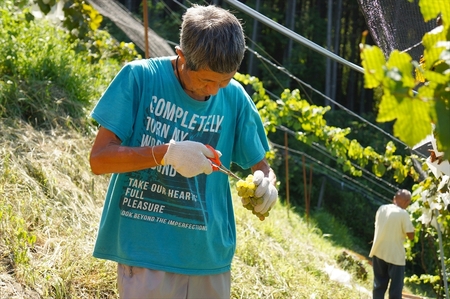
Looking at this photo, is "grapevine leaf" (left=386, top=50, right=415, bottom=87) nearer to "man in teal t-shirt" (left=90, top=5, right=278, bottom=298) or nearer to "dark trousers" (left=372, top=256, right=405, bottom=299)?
"man in teal t-shirt" (left=90, top=5, right=278, bottom=298)

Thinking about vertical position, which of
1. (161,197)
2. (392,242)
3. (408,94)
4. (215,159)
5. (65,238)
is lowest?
(392,242)

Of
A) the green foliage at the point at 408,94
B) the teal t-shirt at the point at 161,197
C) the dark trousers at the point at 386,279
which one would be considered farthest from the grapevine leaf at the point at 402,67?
the dark trousers at the point at 386,279

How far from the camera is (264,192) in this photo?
242 centimetres

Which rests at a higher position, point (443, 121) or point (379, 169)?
point (443, 121)

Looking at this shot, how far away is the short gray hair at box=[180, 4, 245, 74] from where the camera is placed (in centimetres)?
219

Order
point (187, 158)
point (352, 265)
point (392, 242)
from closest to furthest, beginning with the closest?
1. point (187, 158)
2. point (392, 242)
3. point (352, 265)

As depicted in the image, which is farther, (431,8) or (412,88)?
(431,8)

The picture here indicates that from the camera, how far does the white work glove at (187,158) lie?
2.15m

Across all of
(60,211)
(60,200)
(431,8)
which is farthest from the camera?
(60,200)

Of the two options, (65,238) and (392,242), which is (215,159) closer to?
(65,238)

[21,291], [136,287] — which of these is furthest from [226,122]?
[21,291]

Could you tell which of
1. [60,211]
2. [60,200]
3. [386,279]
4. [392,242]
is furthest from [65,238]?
[386,279]

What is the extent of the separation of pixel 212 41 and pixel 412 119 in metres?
1.08

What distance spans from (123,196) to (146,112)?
280 mm
